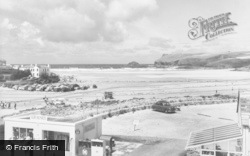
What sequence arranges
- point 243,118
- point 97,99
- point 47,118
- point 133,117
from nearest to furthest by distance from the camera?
1. point 243,118
2. point 47,118
3. point 133,117
4. point 97,99

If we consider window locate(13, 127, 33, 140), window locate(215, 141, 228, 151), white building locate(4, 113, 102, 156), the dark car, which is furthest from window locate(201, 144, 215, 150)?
the dark car

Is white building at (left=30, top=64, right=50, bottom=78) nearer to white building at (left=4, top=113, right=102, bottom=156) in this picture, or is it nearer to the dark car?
the dark car

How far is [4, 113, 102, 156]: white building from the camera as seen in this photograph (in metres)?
10.7

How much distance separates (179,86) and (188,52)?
200 inches

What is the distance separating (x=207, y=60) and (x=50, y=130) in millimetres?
17274

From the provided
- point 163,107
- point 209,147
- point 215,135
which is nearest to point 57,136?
point 209,147

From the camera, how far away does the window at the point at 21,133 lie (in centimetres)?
1122

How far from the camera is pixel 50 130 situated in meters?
10.9

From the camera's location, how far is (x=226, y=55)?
76.9ft

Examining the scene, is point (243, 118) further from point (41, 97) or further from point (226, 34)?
point (41, 97)

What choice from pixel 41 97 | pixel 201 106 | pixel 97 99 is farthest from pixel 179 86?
pixel 41 97

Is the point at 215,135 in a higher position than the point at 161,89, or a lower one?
lower

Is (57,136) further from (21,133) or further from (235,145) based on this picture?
(235,145)

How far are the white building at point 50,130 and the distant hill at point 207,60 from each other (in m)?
14.3
